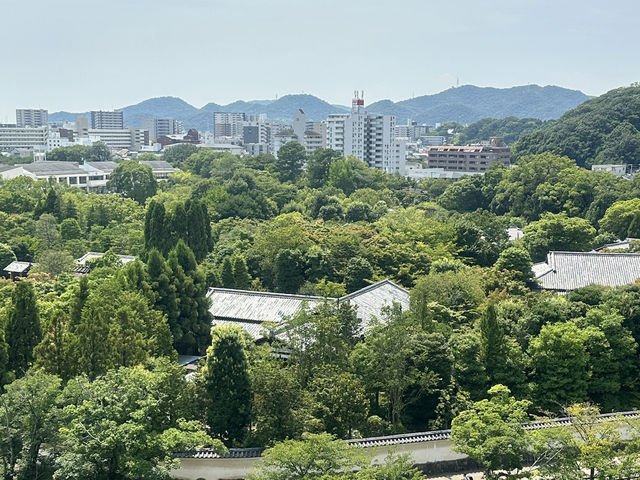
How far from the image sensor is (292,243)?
32156 millimetres

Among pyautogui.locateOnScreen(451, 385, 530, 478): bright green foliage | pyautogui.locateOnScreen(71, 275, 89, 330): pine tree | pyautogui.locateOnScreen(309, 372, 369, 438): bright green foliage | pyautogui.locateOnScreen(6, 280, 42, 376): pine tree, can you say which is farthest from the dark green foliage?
pyautogui.locateOnScreen(451, 385, 530, 478): bright green foliage

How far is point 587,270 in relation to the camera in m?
28.6

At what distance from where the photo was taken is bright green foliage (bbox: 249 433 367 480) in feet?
43.9

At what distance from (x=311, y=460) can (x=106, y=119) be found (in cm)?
16468

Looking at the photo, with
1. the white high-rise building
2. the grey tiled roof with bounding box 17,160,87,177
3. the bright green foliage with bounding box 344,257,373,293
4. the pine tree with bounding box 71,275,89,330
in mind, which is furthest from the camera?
the white high-rise building

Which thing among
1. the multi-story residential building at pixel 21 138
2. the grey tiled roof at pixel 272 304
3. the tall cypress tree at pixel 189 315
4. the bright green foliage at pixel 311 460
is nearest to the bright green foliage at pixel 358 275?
the grey tiled roof at pixel 272 304

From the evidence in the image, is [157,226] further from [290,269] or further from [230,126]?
[230,126]

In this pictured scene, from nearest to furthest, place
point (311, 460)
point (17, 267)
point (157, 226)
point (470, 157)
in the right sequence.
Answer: point (311, 460) → point (157, 226) → point (17, 267) → point (470, 157)

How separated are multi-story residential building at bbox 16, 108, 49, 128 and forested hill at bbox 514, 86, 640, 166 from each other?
117531 mm

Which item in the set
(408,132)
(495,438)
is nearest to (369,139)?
(495,438)

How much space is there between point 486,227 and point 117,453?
82.8ft

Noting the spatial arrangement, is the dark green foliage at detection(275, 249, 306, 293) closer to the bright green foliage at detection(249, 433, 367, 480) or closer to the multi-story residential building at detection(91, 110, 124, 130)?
the bright green foliage at detection(249, 433, 367, 480)

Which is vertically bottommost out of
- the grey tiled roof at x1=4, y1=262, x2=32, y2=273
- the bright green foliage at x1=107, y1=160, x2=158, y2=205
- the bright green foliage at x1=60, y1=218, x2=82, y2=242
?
the grey tiled roof at x1=4, y1=262, x2=32, y2=273

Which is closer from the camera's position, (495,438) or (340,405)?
(495,438)
